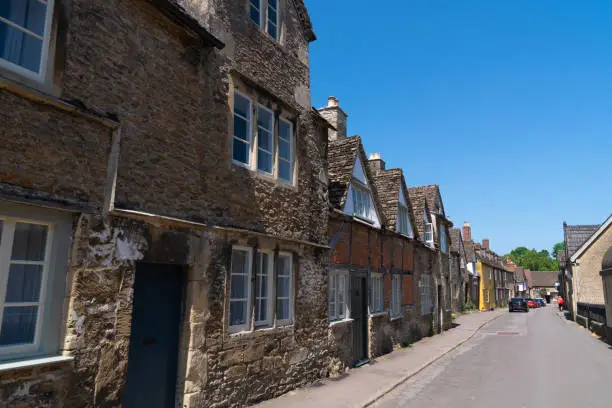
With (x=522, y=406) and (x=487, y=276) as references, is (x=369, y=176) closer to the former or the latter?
(x=522, y=406)

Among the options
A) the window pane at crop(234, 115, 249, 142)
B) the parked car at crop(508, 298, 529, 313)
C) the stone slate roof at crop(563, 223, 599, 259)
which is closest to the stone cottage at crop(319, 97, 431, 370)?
the window pane at crop(234, 115, 249, 142)

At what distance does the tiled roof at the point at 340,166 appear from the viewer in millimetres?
12102

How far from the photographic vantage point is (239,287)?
7.52 metres

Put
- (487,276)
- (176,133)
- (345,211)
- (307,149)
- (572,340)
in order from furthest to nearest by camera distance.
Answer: (487,276), (572,340), (345,211), (307,149), (176,133)

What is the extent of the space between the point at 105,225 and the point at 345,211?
7.63 m

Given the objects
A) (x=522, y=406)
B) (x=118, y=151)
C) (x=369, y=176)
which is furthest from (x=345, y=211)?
(x=118, y=151)

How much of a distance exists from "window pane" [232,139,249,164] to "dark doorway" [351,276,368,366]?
5675 millimetres

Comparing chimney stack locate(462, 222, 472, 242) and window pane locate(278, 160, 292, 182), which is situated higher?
chimney stack locate(462, 222, 472, 242)

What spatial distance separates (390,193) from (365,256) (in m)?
4.49

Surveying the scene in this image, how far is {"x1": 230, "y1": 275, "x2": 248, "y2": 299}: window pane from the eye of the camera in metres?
7.38

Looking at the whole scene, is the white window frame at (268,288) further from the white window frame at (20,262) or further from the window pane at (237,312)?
the white window frame at (20,262)

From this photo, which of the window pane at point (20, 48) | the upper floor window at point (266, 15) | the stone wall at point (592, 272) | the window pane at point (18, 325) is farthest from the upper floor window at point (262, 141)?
the stone wall at point (592, 272)

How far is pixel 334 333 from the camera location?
10.4 meters

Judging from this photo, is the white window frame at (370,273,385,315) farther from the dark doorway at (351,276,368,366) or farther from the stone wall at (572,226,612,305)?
the stone wall at (572,226,612,305)
